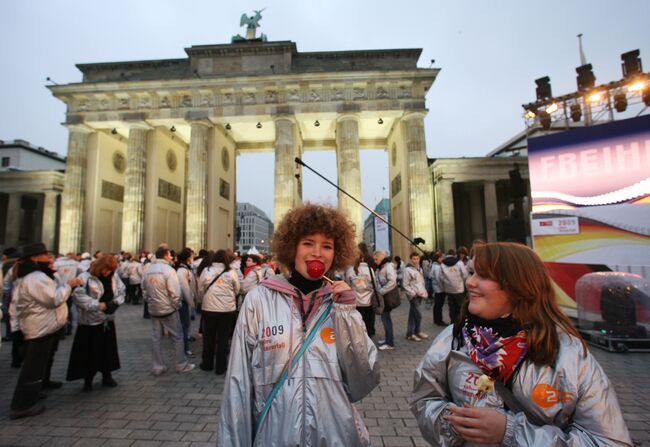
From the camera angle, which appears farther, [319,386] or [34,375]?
[34,375]

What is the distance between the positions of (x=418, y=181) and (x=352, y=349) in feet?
72.8

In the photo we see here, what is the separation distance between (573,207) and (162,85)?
27.2 m

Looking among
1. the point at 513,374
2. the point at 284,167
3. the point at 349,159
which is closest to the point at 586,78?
the point at 349,159

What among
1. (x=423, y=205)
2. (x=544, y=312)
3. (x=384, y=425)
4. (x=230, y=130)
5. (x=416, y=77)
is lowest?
(x=384, y=425)

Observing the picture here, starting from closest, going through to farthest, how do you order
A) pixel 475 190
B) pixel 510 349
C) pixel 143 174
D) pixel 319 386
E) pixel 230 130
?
pixel 510 349 → pixel 319 386 → pixel 143 174 → pixel 230 130 → pixel 475 190

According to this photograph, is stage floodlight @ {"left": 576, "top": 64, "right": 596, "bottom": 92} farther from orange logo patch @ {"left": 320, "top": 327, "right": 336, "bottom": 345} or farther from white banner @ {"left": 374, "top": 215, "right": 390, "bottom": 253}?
orange logo patch @ {"left": 320, "top": 327, "right": 336, "bottom": 345}

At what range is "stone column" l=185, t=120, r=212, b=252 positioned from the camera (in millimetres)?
23014

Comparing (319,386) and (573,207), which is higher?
(573,207)

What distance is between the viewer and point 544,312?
143 centimetres

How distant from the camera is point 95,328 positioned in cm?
466

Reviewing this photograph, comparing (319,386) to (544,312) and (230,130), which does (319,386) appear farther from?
(230,130)

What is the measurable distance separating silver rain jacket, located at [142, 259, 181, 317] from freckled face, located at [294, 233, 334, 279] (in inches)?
164

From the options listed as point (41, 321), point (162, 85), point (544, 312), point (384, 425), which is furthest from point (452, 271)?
point (162, 85)

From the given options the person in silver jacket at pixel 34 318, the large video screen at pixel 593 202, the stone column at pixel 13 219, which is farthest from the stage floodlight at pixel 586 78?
the stone column at pixel 13 219
